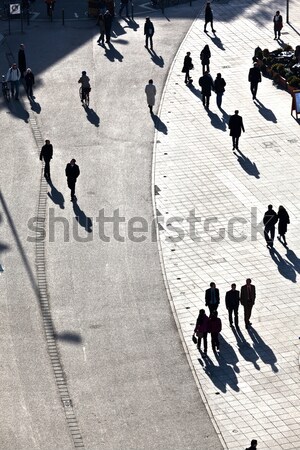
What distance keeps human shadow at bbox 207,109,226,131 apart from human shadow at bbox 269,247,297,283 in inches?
387

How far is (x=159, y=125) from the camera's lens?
168 ft

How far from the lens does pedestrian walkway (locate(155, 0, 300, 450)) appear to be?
3497 centimetres

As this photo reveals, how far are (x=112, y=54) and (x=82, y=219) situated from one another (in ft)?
50.7

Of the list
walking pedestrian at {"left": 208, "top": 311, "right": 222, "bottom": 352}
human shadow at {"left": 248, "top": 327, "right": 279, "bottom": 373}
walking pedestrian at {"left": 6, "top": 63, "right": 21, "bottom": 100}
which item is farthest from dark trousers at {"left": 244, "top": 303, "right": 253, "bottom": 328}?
walking pedestrian at {"left": 6, "top": 63, "right": 21, "bottom": 100}

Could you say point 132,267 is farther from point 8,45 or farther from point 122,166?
point 8,45

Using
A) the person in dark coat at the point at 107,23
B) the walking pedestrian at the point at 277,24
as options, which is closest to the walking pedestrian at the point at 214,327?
the person in dark coat at the point at 107,23

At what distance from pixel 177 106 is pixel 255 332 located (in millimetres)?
16753

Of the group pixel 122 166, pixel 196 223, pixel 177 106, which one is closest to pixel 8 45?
pixel 177 106

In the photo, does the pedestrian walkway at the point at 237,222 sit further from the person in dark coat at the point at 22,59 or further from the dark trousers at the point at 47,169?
the person in dark coat at the point at 22,59

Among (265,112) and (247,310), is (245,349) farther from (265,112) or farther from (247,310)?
(265,112)

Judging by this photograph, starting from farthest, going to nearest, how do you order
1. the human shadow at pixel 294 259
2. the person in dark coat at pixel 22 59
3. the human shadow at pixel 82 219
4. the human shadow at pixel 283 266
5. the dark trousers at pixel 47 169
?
the person in dark coat at pixel 22 59 < the dark trousers at pixel 47 169 < the human shadow at pixel 82 219 < the human shadow at pixel 294 259 < the human shadow at pixel 283 266

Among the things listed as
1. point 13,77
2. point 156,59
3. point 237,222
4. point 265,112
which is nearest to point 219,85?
point 265,112

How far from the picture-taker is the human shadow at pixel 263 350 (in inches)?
1432

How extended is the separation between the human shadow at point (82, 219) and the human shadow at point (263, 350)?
7696 mm
